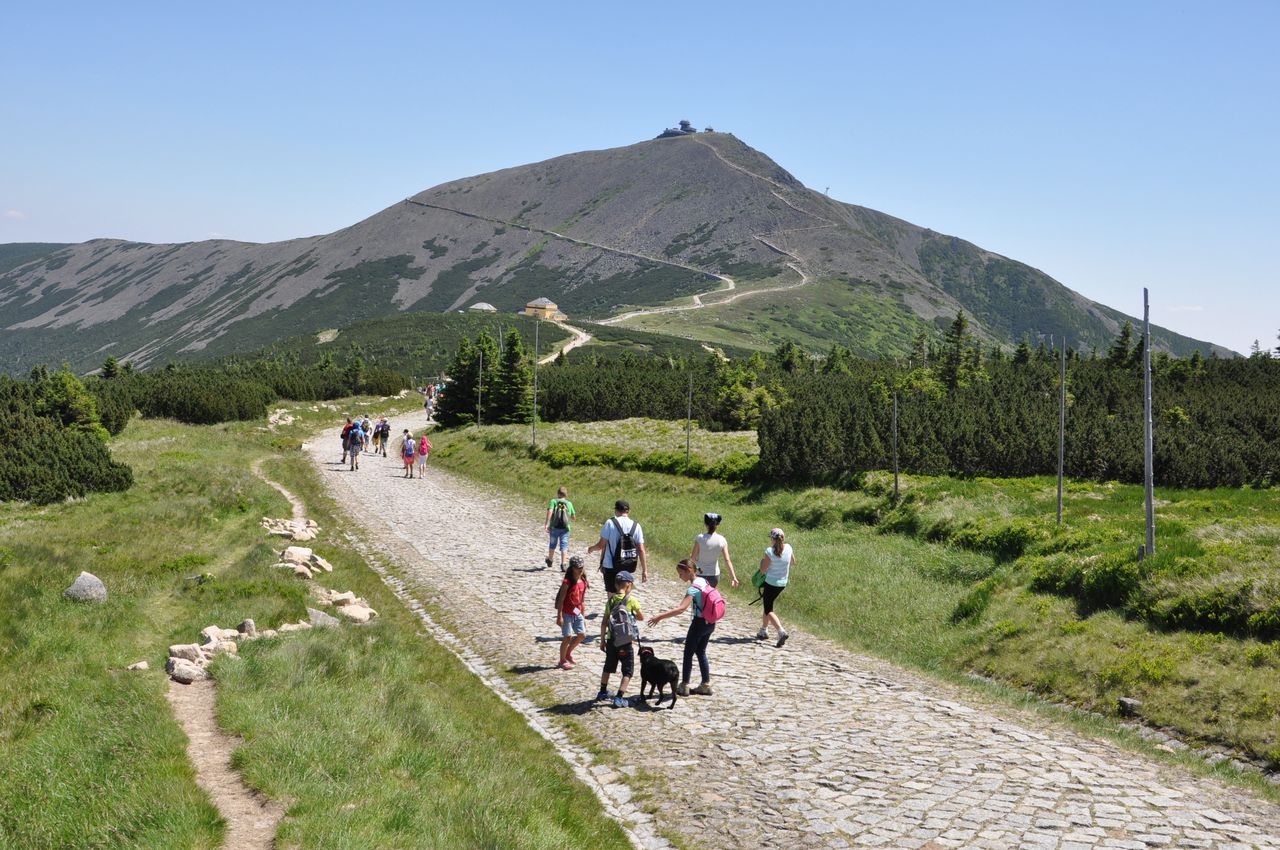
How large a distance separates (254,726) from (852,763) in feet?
20.2

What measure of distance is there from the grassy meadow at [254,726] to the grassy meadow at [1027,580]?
23.6 ft

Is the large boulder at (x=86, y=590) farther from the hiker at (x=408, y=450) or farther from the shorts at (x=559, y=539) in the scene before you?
the hiker at (x=408, y=450)

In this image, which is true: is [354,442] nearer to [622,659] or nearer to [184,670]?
[184,670]

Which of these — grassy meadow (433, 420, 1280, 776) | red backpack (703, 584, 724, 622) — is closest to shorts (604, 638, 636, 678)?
red backpack (703, 584, 724, 622)

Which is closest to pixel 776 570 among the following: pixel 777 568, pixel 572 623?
pixel 777 568

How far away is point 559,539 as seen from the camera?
65.4 feet

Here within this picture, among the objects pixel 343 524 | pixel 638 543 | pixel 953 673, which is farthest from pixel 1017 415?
pixel 343 524

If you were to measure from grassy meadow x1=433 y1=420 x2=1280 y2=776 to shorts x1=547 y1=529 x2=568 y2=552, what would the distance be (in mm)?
2751

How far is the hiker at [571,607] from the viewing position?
12.1 meters

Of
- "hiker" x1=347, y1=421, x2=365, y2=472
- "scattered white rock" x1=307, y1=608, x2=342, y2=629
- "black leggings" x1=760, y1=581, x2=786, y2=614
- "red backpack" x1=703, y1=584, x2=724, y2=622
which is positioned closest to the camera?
"red backpack" x1=703, y1=584, x2=724, y2=622

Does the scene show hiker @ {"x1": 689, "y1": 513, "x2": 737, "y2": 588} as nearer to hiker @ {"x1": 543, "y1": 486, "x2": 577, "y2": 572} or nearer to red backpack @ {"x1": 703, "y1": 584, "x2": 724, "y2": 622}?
red backpack @ {"x1": 703, "y1": 584, "x2": 724, "y2": 622}

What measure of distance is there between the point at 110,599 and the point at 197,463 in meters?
20.4

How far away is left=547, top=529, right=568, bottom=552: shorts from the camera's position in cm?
1964

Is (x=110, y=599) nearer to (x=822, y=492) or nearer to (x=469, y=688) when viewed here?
(x=469, y=688)
